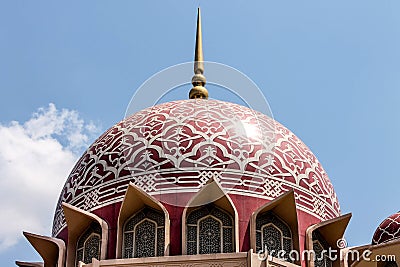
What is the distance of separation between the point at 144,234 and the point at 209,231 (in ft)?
4.50

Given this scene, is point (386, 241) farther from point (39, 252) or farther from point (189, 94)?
point (39, 252)

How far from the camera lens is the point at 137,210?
666 inches

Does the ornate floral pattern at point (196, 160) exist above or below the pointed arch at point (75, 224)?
above

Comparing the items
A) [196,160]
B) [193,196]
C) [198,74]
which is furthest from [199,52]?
[193,196]

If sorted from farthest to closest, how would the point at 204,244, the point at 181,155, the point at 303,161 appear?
1. the point at 303,161
2. the point at 181,155
3. the point at 204,244

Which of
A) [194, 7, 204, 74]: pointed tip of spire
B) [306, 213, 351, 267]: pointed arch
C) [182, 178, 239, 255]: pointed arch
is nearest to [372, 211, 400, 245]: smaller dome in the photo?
[306, 213, 351, 267]: pointed arch

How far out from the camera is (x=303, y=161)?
1856 cm

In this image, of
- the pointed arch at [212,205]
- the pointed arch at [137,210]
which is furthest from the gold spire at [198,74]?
the pointed arch at [137,210]

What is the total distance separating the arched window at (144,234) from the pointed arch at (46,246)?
1.75m

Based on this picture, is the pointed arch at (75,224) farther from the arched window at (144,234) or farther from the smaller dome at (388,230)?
the smaller dome at (388,230)

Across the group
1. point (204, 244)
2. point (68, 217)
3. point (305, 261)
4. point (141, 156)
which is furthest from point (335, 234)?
point (68, 217)

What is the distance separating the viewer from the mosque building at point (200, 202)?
16.3m

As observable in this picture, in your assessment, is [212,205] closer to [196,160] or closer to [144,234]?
[196,160]

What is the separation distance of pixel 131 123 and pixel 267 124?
3.23 metres
